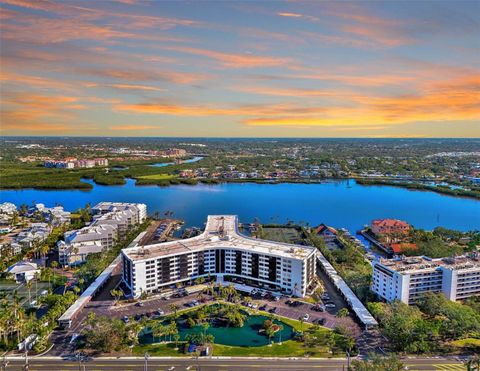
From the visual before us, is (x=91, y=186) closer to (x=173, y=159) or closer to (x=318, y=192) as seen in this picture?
(x=318, y=192)

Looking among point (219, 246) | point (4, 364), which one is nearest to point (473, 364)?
point (219, 246)

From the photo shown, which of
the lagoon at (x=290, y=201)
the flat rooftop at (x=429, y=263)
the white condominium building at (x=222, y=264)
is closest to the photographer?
the flat rooftop at (x=429, y=263)

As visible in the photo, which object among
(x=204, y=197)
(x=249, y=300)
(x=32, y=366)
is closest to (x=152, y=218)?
(x=204, y=197)

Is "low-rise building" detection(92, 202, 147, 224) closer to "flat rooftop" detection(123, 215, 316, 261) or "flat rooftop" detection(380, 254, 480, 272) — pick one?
"flat rooftop" detection(123, 215, 316, 261)

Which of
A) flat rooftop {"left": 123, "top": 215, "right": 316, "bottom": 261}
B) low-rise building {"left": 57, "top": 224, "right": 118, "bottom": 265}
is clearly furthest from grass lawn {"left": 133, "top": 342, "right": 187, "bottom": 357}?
low-rise building {"left": 57, "top": 224, "right": 118, "bottom": 265}

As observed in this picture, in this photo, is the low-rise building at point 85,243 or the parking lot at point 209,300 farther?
the low-rise building at point 85,243

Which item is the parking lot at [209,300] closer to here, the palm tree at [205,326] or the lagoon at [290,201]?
the palm tree at [205,326]

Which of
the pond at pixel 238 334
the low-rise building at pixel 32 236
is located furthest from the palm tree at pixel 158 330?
the low-rise building at pixel 32 236

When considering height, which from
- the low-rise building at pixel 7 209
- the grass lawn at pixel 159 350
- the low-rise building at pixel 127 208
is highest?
the low-rise building at pixel 127 208
